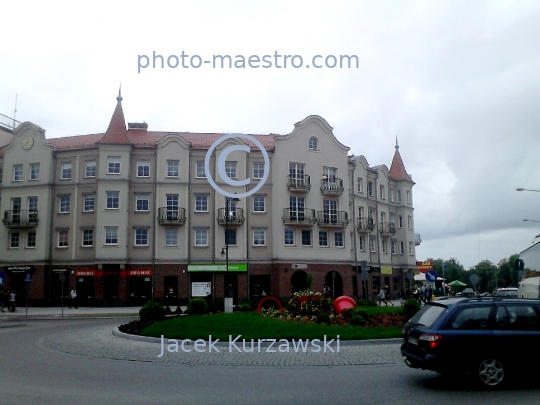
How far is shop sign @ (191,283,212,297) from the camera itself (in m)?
45.9

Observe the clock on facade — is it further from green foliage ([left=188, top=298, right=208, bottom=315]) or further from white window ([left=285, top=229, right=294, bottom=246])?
green foliage ([left=188, top=298, right=208, bottom=315])

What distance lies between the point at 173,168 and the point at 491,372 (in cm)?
4017

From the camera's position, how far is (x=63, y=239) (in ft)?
153

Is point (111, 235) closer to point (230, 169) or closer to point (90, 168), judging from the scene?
point (90, 168)

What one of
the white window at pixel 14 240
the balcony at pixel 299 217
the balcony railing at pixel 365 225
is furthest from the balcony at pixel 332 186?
the white window at pixel 14 240

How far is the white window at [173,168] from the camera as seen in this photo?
1852 inches

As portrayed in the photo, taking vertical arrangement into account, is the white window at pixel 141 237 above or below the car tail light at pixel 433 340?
above

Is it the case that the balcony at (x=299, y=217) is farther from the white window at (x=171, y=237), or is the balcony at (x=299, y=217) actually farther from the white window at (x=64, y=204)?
the white window at (x=64, y=204)

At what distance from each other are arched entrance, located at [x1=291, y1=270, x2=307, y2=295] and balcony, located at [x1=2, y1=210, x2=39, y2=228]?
2368cm

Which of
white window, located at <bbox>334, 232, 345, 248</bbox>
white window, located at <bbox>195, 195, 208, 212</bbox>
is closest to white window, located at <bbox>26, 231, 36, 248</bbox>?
white window, located at <bbox>195, 195, 208, 212</bbox>

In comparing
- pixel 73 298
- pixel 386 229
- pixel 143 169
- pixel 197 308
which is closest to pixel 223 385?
pixel 197 308

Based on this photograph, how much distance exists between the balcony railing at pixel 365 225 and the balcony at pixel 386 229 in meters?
3.22

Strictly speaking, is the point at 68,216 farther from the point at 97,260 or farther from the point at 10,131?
the point at 10,131

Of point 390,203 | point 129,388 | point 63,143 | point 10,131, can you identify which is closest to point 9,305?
point 63,143
